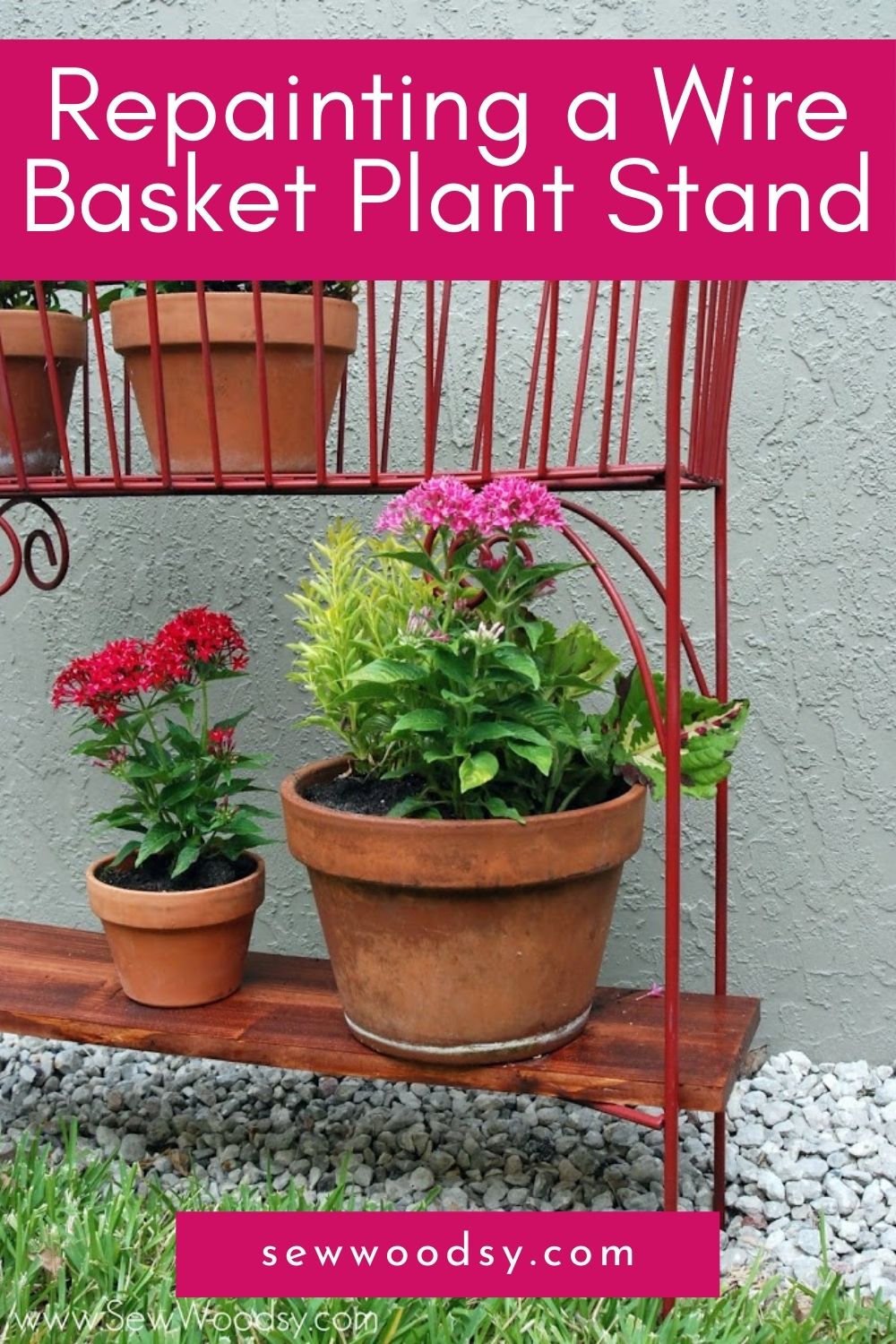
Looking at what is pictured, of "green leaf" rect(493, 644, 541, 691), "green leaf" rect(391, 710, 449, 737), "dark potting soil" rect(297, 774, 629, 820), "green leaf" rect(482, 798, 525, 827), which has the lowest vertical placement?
"dark potting soil" rect(297, 774, 629, 820)

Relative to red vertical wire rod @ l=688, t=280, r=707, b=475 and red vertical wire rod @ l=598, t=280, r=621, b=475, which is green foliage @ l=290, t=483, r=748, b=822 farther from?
red vertical wire rod @ l=688, t=280, r=707, b=475

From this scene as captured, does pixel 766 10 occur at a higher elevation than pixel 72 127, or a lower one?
higher

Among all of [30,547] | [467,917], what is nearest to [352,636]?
[467,917]

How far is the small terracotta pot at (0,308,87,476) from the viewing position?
1.77 meters

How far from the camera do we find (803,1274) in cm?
162

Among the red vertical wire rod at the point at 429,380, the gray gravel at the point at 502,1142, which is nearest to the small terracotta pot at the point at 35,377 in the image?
the red vertical wire rod at the point at 429,380

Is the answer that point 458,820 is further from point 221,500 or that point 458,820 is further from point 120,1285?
point 221,500

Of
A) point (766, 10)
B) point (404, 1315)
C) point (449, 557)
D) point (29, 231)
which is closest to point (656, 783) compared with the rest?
point (449, 557)

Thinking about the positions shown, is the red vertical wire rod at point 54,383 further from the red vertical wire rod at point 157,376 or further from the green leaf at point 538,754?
the green leaf at point 538,754

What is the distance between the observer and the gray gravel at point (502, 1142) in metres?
1.76

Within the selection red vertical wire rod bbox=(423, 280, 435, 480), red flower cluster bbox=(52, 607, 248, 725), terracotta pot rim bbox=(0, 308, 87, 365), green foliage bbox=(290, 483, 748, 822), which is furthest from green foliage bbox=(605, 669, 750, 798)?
terracotta pot rim bbox=(0, 308, 87, 365)

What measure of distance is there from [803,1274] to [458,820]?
783 mm

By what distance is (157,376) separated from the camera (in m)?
1.56

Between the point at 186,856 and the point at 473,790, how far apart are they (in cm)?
45
